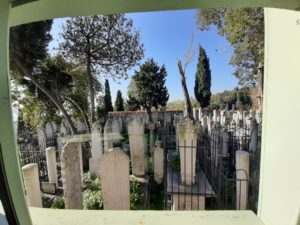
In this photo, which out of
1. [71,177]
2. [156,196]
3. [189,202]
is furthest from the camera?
[156,196]

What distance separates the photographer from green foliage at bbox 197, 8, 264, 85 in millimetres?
1512

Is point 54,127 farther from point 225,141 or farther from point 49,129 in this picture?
point 225,141

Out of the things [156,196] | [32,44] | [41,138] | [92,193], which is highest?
[32,44]

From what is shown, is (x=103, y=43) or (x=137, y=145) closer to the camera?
(x=103, y=43)

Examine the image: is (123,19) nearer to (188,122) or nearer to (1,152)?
(188,122)

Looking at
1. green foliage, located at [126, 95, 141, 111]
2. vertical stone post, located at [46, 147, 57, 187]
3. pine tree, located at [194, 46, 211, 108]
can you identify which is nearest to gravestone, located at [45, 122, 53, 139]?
vertical stone post, located at [46, 147, 57, 187]

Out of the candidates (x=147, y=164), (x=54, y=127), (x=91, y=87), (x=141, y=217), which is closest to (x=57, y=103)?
(x=54, y=127)

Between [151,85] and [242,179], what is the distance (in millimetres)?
997

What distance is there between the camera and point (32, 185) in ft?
4.80

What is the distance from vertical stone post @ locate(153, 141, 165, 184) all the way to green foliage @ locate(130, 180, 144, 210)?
0.79 feet

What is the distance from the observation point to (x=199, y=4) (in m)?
0.68

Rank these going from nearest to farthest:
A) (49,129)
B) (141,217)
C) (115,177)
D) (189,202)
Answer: (141,217)
(115,177)
(189,202)
(49,129)

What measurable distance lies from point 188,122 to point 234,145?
47cm

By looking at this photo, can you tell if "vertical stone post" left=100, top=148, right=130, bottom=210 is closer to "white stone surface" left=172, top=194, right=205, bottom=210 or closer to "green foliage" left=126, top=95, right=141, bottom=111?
"white stone surface" left=172, top=194, right=205, bottom=210
